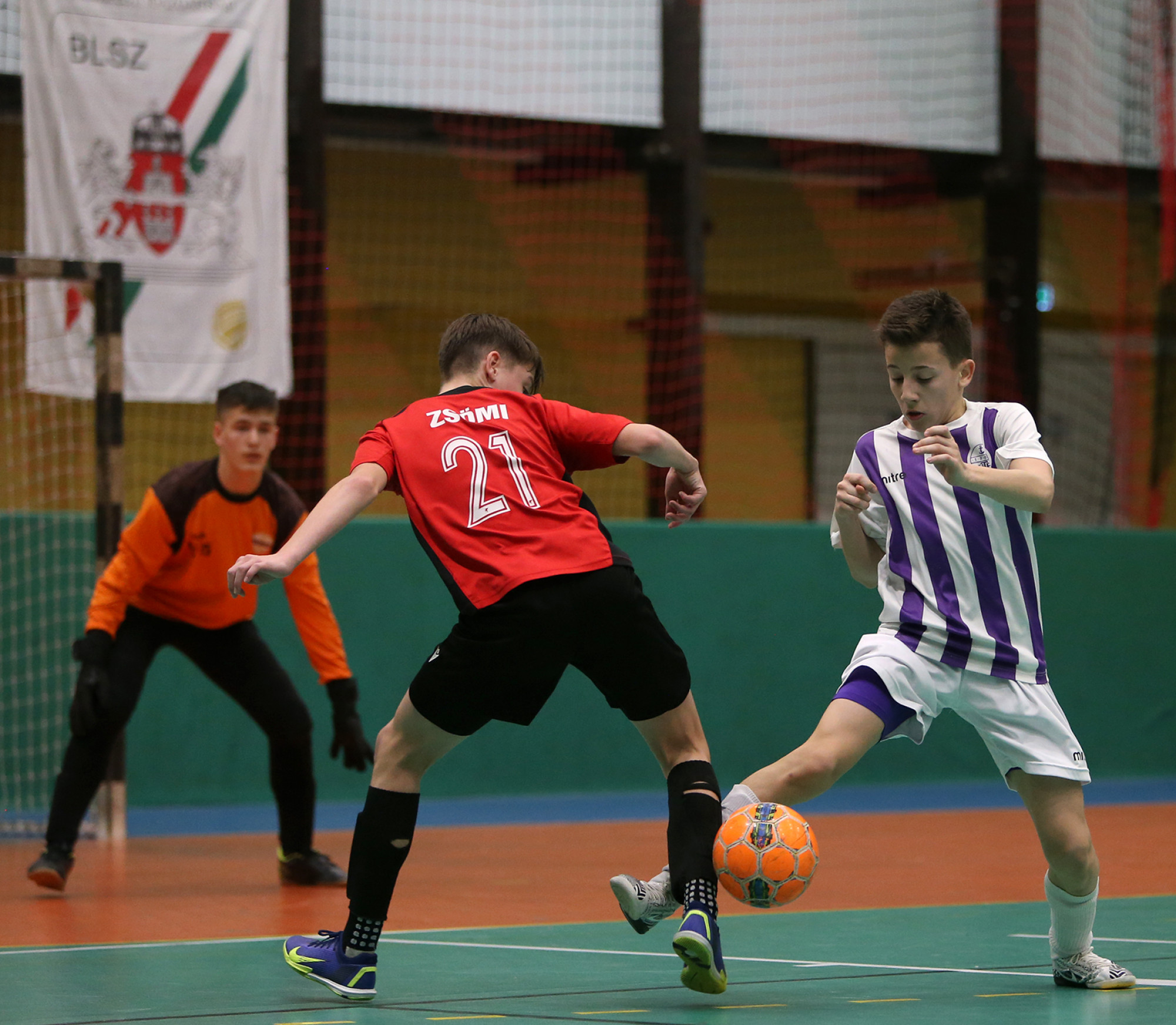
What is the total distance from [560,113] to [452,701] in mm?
8886

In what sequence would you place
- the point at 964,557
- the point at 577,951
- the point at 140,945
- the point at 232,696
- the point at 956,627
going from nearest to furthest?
the point at 956,627, the point at 964,557, the point at 577,951, the point at 140,945, the point at 232,696

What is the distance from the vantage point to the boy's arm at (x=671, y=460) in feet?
14.8

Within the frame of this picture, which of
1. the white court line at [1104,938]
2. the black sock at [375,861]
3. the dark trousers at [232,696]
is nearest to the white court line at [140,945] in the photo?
the black sock at [375,861]

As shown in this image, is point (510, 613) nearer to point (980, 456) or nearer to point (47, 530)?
point (980, 456)

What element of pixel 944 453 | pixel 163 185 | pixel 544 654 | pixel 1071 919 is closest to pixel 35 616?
pixel 163 185

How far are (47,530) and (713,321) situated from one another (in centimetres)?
713

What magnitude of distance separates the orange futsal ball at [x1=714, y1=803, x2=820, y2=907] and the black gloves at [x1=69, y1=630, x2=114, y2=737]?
145 inches

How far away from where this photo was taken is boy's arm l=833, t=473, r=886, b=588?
4793 mm

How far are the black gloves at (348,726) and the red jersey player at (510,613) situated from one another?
2.50 metres

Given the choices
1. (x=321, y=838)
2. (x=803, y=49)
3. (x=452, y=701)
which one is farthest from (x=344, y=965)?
(x=803, y=49)

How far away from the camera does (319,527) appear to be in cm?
432

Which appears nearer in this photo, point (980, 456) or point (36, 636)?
point (980, 456)

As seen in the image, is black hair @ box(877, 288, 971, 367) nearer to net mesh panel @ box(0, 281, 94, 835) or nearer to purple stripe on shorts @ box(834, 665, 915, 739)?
purple stripe on shorts @ box(834, 665, 915, 739)

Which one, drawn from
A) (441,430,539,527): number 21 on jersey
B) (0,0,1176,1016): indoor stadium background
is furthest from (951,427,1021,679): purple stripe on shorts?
(0,0,1176,1016): indoor stadium background
